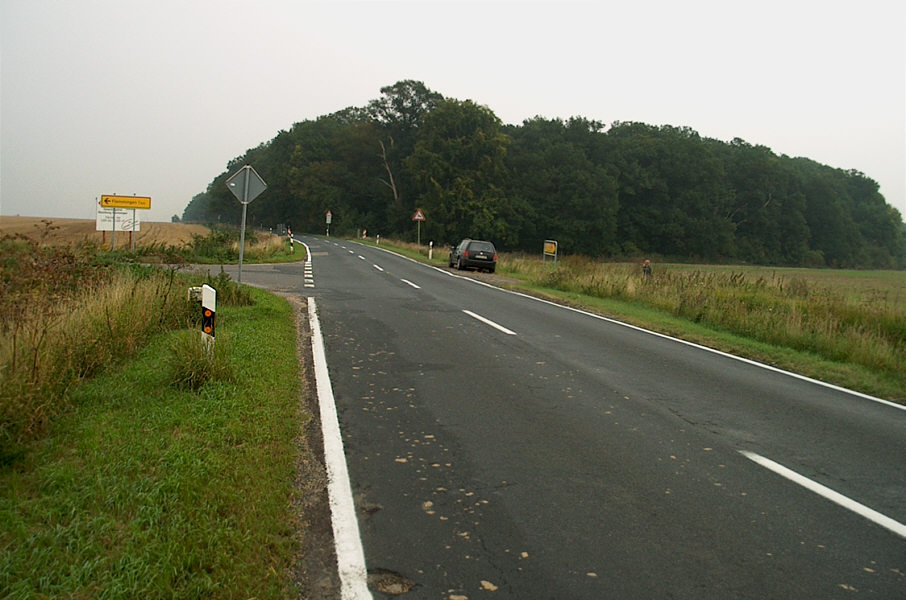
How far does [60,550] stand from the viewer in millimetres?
3170

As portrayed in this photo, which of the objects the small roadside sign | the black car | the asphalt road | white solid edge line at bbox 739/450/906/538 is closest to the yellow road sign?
→ the small roadside sign

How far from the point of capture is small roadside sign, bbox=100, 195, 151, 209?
25.3 meters

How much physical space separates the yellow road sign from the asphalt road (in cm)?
2007

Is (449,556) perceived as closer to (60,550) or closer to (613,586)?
(613,586)

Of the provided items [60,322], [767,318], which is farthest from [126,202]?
[767,318]

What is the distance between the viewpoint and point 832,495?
15.1ft

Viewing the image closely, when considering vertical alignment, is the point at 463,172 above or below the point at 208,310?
above

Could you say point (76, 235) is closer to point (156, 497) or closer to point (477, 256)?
point (477, 256)

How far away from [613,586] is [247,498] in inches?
88.4

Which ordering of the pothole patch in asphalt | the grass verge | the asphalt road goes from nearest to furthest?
the grass verge, the pothole patch in asphalt, the asphalt road

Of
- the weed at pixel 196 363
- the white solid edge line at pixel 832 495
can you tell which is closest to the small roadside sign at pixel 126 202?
the weed at pixel 196 363

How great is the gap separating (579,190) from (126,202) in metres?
53.8

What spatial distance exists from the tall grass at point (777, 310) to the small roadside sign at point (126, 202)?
16865mm

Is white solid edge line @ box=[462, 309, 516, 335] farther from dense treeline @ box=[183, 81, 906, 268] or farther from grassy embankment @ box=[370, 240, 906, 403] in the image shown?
dense treeline @ box=[183, 81, 906, 268]
